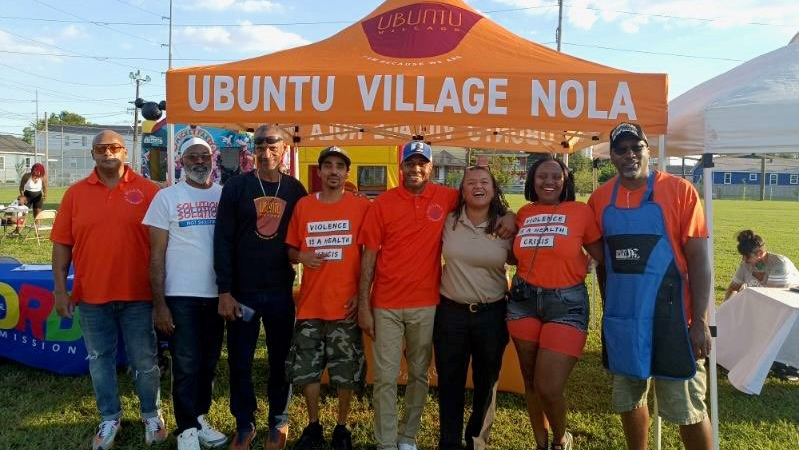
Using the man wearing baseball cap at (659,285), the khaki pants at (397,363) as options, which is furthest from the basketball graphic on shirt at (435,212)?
the man wearing baseball cap at (659,285)

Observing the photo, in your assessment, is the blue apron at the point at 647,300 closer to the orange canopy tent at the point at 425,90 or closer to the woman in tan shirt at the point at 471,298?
the woman in tan shirt at the point at 471,298

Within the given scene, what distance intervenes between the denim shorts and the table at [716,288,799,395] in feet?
7.58

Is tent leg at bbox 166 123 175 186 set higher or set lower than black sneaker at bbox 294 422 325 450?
higher

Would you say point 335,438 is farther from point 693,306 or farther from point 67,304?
point 693,306

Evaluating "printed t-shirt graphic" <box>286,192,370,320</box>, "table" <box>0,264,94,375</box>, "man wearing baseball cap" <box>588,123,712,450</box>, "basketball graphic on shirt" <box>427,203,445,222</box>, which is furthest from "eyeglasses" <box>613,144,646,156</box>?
"table" <box>0,264,94,375</box>

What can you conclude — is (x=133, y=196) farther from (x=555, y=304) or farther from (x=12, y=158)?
(x=12, y=158)

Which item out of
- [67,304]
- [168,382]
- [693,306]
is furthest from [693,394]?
[168,382]

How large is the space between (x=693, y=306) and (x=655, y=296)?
198 millimetres

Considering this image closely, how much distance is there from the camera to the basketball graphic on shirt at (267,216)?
306 centimetres

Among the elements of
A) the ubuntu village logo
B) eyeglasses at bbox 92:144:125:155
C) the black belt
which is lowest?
the black belt

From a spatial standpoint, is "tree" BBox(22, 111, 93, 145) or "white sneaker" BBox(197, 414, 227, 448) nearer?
"white sneaker" BBox(197, 414, 227, 448)

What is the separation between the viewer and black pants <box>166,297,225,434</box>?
3.04 meters

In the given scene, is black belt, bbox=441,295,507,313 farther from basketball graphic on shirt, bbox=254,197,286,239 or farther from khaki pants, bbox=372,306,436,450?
basketball graphic on shirt, bbox=254,197,286,239

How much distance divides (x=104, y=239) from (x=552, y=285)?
243 cm
